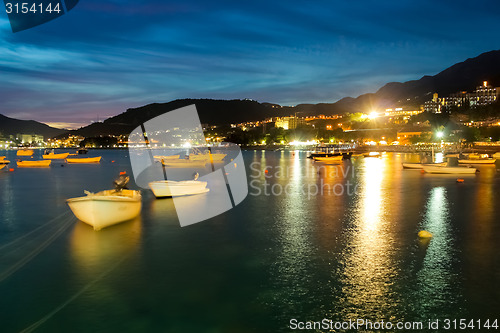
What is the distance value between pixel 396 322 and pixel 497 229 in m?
9.06

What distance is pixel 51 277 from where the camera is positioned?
930cm

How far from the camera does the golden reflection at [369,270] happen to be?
739 cm

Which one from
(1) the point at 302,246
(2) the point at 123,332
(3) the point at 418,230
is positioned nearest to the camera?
(2) the point at 123,332

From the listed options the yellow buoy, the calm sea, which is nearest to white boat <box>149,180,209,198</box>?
the calm sea

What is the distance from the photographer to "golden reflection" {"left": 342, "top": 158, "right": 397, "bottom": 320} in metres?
7.39

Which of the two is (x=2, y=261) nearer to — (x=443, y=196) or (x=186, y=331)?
(x=186, y=331)

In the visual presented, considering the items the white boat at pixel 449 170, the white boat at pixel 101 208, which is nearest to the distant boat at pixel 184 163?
the white boat at pixel 449 170

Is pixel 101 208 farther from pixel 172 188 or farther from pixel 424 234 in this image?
pixel 424 234

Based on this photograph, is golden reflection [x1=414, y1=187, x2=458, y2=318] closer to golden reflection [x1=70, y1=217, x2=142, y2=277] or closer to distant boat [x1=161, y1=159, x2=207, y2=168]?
golden reflection [x1=70, y1=217, x2=142, y2=277]

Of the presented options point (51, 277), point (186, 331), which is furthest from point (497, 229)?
point (51, 277)

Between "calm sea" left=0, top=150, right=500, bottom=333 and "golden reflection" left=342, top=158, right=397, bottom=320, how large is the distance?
0.11 ft

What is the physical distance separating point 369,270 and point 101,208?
8645 millimetres

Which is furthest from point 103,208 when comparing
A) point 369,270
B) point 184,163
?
point 184,163

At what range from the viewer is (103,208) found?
44.4 ft
